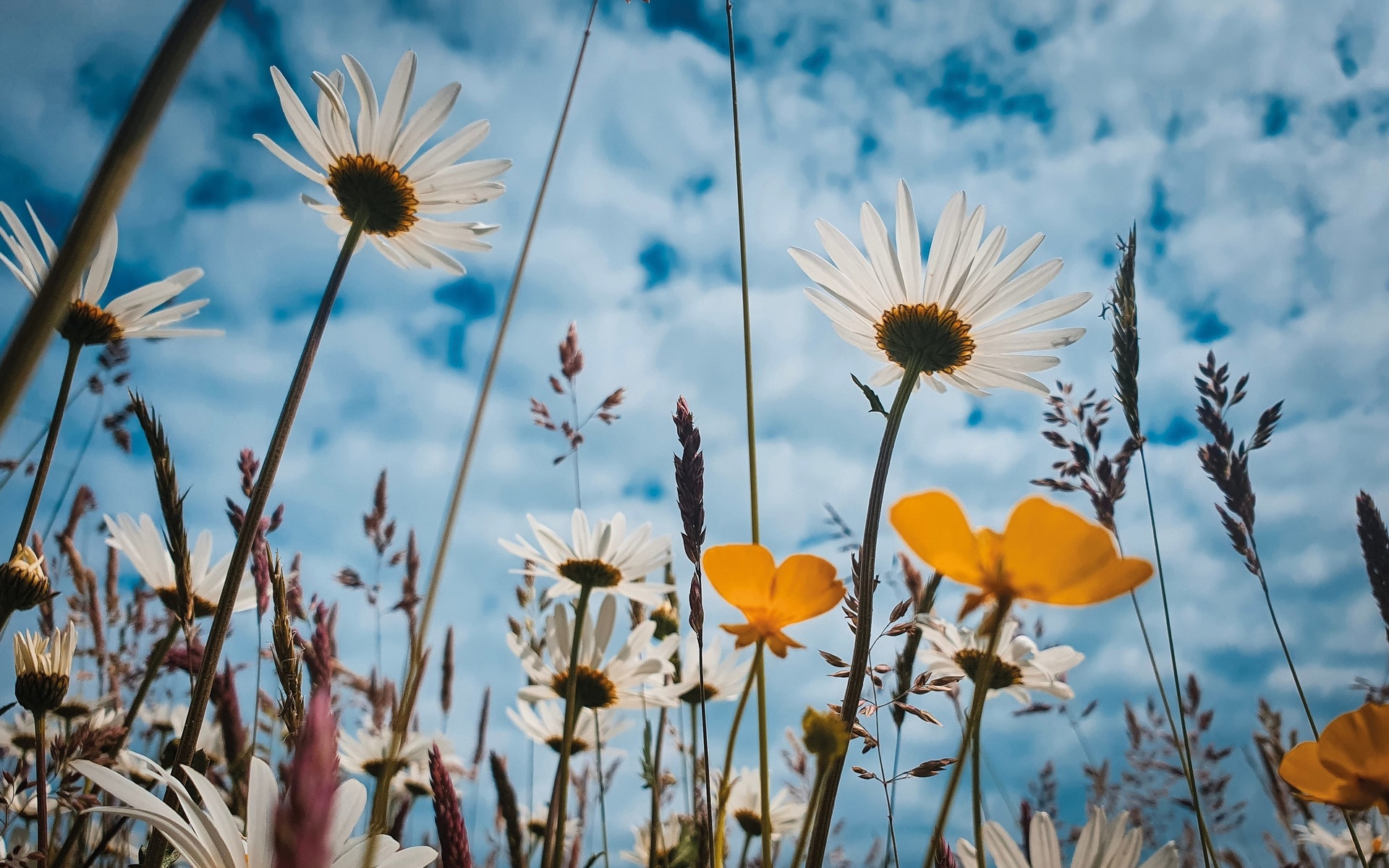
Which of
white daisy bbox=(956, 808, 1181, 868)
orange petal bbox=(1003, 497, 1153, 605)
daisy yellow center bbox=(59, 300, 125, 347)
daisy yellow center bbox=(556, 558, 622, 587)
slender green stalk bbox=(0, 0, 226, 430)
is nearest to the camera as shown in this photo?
slender green stalk bbox=(0, 0, 226, 430)

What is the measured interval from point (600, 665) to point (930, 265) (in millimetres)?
1105

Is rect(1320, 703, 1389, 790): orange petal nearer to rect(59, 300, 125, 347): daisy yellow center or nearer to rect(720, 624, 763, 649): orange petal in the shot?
rect(720, 624, 763, 649): orange petal

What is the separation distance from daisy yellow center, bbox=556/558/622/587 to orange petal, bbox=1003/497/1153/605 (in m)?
1.43

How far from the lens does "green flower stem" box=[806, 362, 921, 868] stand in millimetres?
746

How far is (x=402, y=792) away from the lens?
2.35 metres

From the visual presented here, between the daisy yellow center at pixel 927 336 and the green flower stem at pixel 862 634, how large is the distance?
314 mm

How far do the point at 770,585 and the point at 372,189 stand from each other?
3.64 feet

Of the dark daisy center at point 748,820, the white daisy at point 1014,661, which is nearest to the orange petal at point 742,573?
the white daisy at point 1014,661

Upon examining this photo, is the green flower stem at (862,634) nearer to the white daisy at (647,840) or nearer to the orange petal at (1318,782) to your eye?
the orange petal at (1318,782)

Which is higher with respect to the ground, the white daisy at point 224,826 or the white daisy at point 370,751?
the white daisy at point 370,751

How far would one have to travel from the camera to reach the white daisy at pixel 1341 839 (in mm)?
1690

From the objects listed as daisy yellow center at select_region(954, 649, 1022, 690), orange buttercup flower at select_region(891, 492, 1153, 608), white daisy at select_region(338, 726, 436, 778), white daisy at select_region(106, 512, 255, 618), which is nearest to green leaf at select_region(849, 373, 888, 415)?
orange buttercup flower at select_region(891, 492, 1153, 608)

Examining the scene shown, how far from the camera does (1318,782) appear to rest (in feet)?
2.76

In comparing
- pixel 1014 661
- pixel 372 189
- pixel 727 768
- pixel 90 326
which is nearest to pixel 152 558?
pixel 90 326
